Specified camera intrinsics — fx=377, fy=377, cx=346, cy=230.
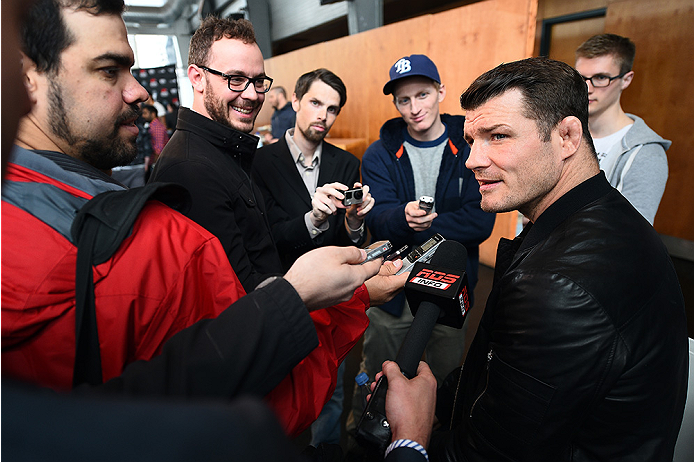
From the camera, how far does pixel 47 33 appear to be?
74 centimetres

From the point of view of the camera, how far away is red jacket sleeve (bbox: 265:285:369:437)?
76 centimetres

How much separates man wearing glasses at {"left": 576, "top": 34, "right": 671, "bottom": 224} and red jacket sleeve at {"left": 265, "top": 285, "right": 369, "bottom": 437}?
66.6 inches

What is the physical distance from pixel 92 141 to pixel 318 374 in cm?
73

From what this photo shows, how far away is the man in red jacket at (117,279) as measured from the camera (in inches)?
22.0

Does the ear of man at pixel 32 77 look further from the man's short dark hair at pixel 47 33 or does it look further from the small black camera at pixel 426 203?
the small black camera at pixel 426 203

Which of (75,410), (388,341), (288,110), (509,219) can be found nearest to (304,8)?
(288,110)

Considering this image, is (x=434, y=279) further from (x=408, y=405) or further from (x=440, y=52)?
(x=440, y=52)

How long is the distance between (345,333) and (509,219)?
9.97ft

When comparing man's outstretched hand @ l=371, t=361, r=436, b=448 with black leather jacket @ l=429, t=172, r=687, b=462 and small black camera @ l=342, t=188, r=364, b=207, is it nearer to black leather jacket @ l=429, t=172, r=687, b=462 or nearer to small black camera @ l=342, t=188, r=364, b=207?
black leather jacket @ l=429, t=172, r=687, b=462

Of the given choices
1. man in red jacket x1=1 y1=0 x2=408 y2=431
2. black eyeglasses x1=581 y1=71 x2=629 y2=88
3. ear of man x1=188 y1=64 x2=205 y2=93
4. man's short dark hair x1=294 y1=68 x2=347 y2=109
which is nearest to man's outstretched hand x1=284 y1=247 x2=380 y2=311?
man in red jacket x1=1 y1=0 x2=408 y2=431

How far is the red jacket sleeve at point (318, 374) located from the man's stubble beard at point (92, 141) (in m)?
0.62

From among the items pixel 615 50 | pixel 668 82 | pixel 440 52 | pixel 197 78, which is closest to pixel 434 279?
pixel 197 78

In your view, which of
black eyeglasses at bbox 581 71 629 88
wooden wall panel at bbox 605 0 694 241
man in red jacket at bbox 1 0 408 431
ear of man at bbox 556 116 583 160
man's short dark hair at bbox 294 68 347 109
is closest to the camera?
man in red jacket at bbox 1 0 408 431

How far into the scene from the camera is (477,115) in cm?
125
